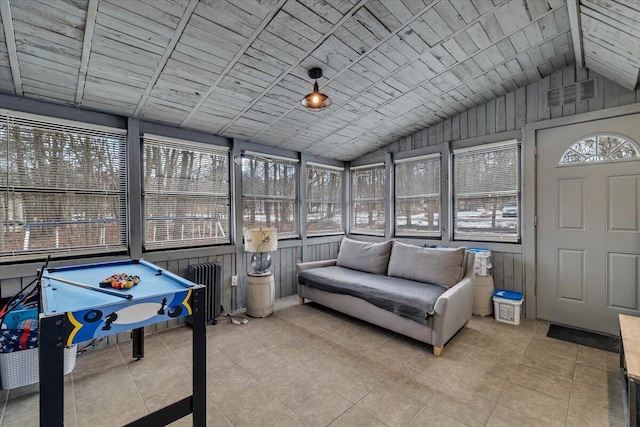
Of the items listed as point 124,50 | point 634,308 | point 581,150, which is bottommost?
point 634,308

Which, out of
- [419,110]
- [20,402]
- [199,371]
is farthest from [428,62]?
A: [20,402]

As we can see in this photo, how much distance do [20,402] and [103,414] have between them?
74cm

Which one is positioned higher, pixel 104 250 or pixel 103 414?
pixel 104 250

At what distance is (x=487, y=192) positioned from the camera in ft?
12.5

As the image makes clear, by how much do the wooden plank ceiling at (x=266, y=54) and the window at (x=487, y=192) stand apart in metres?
0.79

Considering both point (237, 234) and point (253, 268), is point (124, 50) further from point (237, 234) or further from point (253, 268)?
point (253, 268)

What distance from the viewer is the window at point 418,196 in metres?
4.28

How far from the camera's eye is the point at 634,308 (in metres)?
2.85

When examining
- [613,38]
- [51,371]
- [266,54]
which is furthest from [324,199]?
[51,371]

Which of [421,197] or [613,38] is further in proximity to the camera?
[421,197]

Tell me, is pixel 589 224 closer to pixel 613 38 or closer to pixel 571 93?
pixel 571 93

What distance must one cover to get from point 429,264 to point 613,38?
2538 millimetres

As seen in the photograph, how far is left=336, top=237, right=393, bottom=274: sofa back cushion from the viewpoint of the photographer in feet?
12.8

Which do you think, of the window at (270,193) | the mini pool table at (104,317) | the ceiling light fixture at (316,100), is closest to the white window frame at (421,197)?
the window at (270,193)
